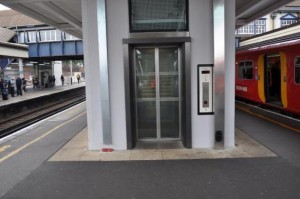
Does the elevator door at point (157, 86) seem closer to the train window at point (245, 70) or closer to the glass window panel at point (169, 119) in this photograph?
the glass window panel at point (169, 119)

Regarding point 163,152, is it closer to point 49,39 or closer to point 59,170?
point 59,170

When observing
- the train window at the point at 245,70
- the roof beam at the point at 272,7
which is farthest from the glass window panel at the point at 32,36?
the roof beam at the point at 272,7

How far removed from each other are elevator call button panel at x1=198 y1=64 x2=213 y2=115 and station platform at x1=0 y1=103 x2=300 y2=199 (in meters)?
0.96

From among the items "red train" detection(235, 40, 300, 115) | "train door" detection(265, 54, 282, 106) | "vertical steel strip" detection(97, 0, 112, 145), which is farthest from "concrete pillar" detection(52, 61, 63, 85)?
"vertical steel strip" detection(97, 0, 112, 145)

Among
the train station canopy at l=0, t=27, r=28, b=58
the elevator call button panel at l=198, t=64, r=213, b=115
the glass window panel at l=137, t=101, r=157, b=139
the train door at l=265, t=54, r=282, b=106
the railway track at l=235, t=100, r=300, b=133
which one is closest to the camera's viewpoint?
the elevator call button panel at l=198, t=64, r=213, b=115

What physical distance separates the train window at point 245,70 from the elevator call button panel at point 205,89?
776cm

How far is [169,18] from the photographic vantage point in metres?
7.29

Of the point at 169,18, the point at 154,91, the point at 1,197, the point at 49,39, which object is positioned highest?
the point at 49,39

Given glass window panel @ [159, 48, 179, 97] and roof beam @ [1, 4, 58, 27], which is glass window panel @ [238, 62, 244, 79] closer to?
glass window panel @ [159, 48, 179, 97]

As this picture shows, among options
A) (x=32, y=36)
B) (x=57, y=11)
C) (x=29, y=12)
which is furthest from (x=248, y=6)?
(x=32, y=36)

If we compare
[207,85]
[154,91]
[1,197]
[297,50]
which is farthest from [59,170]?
[297,50]

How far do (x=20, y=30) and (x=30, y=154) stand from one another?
33.4 metres

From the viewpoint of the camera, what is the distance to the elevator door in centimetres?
775

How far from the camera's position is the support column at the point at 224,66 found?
22.7 feet
